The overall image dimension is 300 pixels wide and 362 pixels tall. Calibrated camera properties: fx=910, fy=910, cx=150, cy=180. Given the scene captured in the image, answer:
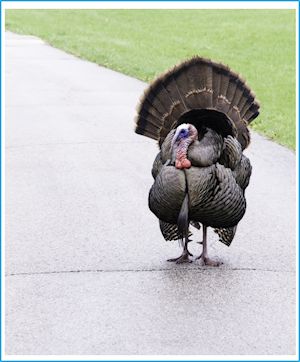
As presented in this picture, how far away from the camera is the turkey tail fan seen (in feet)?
20.0

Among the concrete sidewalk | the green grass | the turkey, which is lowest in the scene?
the green grass

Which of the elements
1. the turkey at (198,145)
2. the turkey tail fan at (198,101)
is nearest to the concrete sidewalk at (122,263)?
the turkey at (198,145)

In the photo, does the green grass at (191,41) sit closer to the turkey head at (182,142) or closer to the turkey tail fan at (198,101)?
the turkey tail fan at (198,101)

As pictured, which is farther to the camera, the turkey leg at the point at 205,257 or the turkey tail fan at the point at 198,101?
the turkey leg at the point at 205,257

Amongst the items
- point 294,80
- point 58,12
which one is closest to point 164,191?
point 294,80

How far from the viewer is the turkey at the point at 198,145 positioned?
5.66 meters

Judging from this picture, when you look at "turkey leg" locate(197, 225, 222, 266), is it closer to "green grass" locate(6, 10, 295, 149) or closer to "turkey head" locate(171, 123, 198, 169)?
"turkey head" locate(171, 123, 198, 169)

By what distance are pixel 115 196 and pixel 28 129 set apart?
347 centimetres

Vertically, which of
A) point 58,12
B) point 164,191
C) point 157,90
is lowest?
point 58,12

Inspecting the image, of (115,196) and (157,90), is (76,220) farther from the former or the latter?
(157,90)

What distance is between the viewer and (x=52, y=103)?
43.5 ft

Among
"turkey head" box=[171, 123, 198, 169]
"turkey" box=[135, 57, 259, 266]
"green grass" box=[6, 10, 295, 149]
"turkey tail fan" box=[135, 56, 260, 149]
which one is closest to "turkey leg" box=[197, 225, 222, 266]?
"turkey" box=[135, 57, 259, 266]

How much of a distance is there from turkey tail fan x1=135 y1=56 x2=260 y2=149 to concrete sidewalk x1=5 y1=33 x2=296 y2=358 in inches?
37.7

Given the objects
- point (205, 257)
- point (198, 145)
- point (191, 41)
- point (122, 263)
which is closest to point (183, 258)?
point (205, 257)
